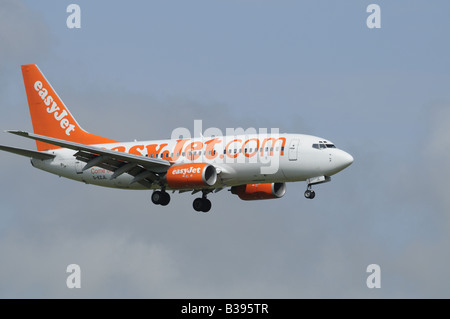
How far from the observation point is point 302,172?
6206 cm

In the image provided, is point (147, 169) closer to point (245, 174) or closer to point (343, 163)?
point (245, 174)

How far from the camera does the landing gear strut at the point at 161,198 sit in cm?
6769

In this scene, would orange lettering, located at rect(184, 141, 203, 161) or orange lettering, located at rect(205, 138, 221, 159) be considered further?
orange lettering, located at rect(184, 141, 203, 161)

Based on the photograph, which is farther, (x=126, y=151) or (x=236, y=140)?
(x=126, y=151)

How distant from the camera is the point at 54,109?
7581cm

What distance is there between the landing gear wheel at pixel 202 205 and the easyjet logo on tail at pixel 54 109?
12676 millimetres

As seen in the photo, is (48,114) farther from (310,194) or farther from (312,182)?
(310,194)

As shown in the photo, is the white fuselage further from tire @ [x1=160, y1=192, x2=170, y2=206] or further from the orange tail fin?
the orange tail fin

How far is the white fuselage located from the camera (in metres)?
62.0

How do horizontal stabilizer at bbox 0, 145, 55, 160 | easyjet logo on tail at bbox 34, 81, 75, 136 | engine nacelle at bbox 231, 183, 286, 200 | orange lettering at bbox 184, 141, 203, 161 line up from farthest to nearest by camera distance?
easyjet logo on tail at bbox 34, 81, 75, 136 < engine nacelle at bbox 231, 183, 286, 200 < horizontal stabilizer at bbox 0, 145, 55, 160 < orange lettering at bbox 184, 141, 203, 161

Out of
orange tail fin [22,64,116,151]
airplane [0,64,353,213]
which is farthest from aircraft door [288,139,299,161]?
orange tail fin [22,64,116,151]

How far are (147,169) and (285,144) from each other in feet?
34.5

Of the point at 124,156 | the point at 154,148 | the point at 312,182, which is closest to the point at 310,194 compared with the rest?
the point at 312,182
